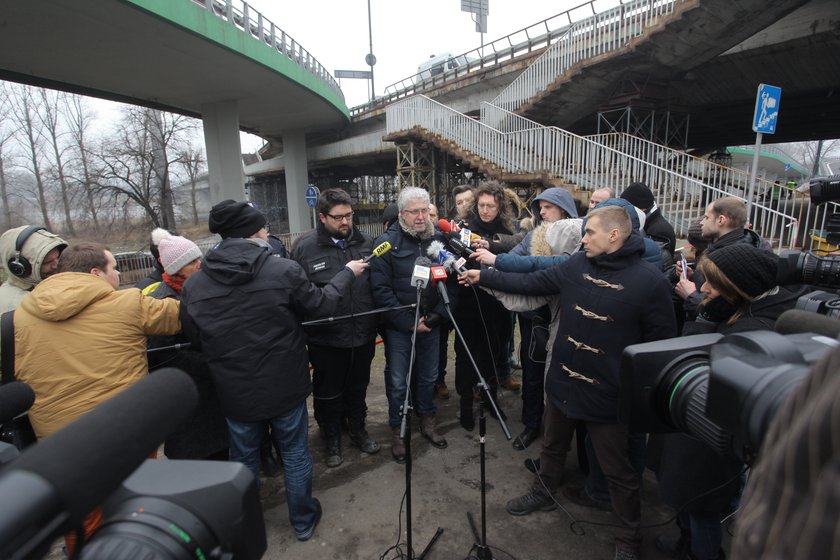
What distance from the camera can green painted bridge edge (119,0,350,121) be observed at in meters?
8.59

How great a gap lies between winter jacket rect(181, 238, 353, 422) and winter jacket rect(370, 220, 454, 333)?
0.86 m

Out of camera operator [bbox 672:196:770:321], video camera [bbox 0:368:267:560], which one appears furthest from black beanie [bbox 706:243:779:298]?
video camera [bbox 0:368:267:560]

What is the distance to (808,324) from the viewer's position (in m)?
0.96

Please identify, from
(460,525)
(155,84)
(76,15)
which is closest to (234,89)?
(155,84)

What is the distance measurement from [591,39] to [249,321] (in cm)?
1278

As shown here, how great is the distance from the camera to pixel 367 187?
42.2 meters

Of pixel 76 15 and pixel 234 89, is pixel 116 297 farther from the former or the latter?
pixel 234 89

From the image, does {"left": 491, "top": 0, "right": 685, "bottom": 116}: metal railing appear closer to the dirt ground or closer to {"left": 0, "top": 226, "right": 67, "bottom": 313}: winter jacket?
the dirt ground

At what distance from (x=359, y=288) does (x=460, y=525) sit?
1.74m

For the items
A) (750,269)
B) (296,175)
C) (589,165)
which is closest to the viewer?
(750,269)

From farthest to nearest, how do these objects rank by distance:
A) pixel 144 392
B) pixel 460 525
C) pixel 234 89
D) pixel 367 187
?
pixel 367 187, pixel 234 89, pixel 460 525, pixel 144 392

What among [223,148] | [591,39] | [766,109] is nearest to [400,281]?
[766,109]

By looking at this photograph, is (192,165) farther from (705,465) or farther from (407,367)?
(705,465)

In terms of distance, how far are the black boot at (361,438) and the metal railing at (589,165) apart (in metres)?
5.99
